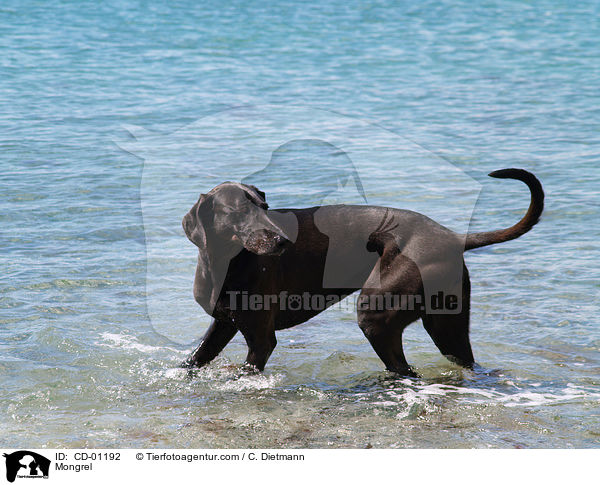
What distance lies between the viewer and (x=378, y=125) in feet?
41.4

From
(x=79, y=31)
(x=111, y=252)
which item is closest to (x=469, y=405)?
(x=111, y=252)

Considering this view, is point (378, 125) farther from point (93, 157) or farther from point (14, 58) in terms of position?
point (14, 58)

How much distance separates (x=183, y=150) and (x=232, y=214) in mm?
6599

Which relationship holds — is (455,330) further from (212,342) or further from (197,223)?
(197,223)

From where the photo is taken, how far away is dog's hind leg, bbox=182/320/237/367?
4938 millimetres

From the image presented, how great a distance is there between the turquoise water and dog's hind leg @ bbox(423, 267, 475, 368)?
17 cm

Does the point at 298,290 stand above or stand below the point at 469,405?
above

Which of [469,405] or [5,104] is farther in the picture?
[5,104]

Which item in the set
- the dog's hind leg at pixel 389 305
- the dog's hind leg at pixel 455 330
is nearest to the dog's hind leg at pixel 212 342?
the dog's hind leg at pixel 389 305

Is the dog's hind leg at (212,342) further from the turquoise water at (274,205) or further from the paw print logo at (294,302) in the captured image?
the paw print logo at (294,302)
